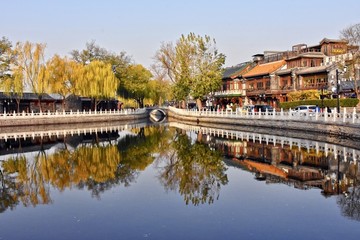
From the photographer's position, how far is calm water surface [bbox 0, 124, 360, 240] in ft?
33.1

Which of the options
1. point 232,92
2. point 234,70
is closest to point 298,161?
point 232,92

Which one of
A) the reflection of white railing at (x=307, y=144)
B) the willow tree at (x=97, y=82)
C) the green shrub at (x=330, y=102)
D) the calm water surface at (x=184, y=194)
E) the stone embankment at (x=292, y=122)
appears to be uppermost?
the willow tree at (x=97, y=82)

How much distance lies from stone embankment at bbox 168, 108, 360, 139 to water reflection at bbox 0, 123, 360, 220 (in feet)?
7.30

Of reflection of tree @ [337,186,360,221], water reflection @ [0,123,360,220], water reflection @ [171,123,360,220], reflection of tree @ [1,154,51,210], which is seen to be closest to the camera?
reflection of tree @ [337,186,360,221]

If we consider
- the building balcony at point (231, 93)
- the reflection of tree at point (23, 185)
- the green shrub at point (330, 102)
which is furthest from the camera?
the building balcony at point (231, 93)

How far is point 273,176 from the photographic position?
16734mm

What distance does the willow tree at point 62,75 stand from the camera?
50281 mm

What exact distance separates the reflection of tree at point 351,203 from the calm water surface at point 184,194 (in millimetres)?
28

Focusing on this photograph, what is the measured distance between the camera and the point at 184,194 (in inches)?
543

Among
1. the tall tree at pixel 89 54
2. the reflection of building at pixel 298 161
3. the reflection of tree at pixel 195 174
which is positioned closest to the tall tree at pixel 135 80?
the tall tree at pixel 89 54

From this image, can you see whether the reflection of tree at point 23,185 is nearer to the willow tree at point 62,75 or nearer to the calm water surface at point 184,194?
the calm water surface at point 184,194

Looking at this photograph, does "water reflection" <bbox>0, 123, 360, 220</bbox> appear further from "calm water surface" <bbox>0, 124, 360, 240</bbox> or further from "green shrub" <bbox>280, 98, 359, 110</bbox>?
A: "green shrub" <bbox>280, 98, 359, 110</bbox>

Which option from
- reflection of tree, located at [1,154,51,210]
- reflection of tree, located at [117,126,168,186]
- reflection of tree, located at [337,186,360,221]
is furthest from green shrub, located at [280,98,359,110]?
reflection of tree, located at [1,154,51,210]

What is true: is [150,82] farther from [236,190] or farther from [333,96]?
[236,190]
